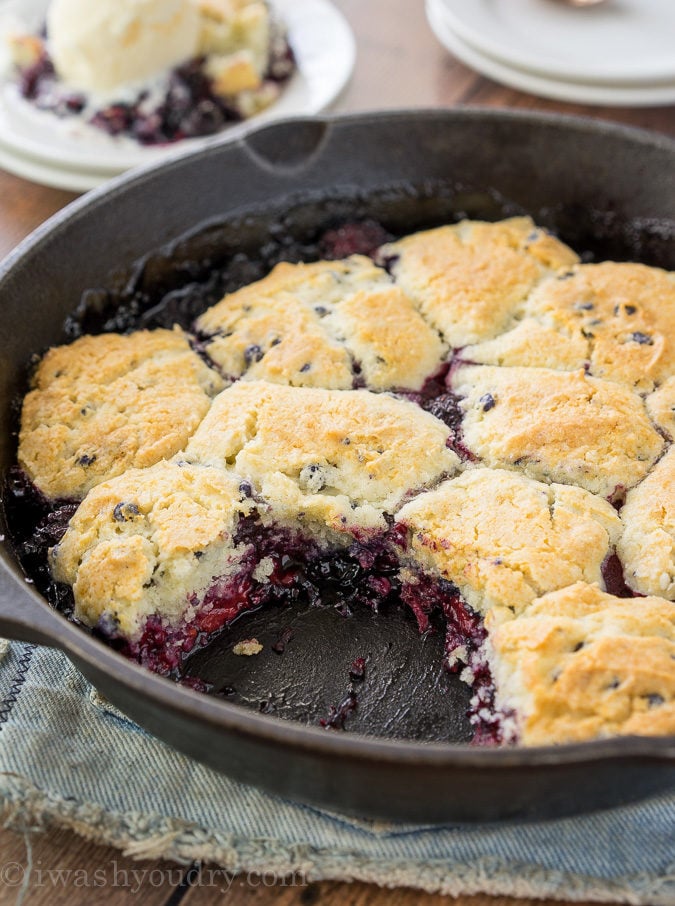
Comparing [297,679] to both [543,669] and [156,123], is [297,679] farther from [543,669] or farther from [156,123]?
[156,123]

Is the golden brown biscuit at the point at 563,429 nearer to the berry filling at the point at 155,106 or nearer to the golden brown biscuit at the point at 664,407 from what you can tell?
the golden brown biscuit at the point at 664,407

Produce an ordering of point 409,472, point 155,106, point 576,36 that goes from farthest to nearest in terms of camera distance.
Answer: point 576,36 → point 155,106 → point 409,472

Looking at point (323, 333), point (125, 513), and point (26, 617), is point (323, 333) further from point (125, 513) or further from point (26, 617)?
point (26, 617)

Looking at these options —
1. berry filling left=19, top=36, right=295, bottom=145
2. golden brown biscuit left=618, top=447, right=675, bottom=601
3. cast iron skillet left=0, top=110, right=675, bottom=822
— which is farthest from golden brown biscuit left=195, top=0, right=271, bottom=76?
golden brown biscuit left=618, top=447, right=675, bottom=601

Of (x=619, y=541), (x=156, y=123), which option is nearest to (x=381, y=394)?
(x=619, y=541)

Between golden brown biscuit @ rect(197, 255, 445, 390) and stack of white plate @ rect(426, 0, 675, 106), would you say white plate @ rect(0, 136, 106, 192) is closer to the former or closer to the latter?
golden brown biscuit @ rect(197, 255, 445, 390)

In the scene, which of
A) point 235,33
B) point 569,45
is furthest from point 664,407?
point 235,33
